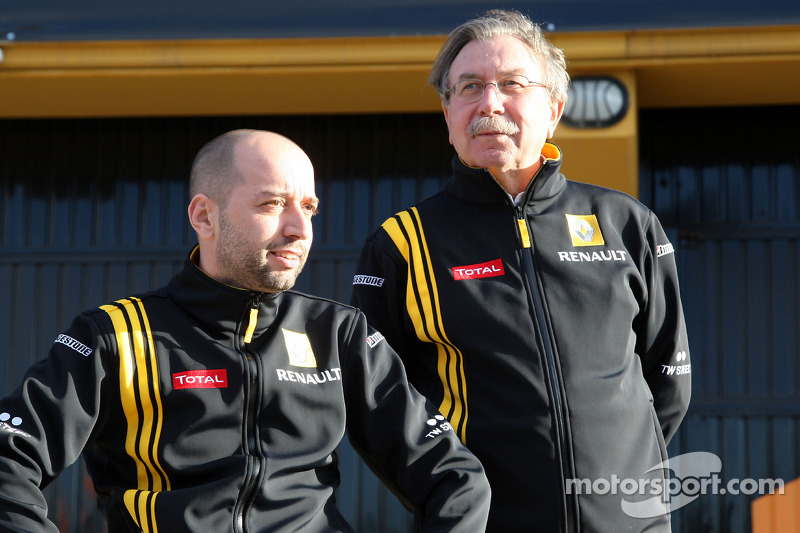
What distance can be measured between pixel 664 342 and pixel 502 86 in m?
0.81

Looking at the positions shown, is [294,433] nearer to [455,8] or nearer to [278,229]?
[278,229]

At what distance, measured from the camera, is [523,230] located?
8.43 ft

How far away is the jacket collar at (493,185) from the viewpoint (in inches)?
102

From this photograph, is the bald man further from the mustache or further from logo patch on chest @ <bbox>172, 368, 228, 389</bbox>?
the mustache

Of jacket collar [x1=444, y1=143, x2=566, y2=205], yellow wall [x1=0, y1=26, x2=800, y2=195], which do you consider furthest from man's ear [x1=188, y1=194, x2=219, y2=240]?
yellow wall [x1=0, y1=26, x2=800, y2=195]

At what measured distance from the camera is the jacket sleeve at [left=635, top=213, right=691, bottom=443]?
2689 millimetres

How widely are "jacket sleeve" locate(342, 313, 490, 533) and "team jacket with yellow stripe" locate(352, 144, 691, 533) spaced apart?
20 cm

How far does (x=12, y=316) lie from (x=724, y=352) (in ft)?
12.8

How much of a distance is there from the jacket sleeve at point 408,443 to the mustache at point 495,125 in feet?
1.99

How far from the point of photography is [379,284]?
2.62 metres

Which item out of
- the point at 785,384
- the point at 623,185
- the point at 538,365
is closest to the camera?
the point at 538,365

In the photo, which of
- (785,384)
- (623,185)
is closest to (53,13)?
(623,185)

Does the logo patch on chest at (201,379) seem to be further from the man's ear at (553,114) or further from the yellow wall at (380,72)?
the yellow wall at (380,72)

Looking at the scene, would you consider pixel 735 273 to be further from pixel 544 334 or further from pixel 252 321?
pixel 252 321
